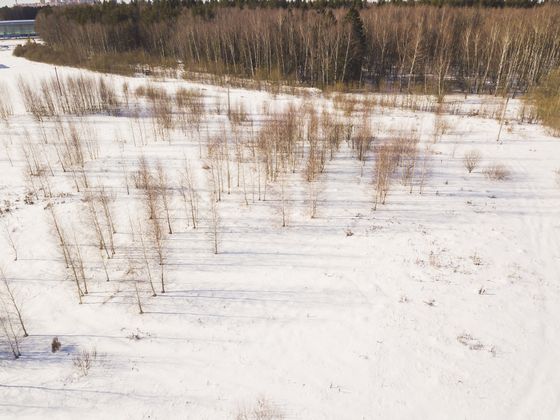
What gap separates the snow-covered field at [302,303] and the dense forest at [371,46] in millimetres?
22631

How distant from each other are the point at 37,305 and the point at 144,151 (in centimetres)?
1285

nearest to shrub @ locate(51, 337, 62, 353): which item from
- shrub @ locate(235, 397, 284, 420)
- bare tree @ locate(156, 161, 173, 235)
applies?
shrub @ locate(235, 397, 284, 420)

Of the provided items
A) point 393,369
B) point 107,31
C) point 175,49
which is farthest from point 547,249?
point 107,31

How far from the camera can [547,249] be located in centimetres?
1273

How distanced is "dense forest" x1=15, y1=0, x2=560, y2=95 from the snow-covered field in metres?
22.6

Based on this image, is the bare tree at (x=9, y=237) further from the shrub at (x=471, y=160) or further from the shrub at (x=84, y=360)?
the shrub at (x=471, y=160)

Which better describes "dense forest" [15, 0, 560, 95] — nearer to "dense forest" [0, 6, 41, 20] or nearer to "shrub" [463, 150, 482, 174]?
"shrub" [463, 150, 482, 174]

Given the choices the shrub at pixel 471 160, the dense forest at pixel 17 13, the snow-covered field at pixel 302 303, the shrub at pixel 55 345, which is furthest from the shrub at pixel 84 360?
the dense forest at pixel 17 13

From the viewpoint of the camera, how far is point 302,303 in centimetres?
1070

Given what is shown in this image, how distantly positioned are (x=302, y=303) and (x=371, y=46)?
125 feet

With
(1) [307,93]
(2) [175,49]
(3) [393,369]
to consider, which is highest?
(2) [175,49]

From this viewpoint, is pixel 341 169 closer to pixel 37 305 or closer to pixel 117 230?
pixel 117 230

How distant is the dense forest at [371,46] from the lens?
36.2 metres

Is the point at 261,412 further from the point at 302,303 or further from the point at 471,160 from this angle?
the point at 471,160
